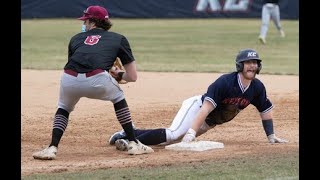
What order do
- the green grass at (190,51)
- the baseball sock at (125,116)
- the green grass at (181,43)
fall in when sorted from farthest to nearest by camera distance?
the green grass at (181,43) → the baseball sock at (125,116) → the green grass at (190,51)

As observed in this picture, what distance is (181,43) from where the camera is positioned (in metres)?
23.2

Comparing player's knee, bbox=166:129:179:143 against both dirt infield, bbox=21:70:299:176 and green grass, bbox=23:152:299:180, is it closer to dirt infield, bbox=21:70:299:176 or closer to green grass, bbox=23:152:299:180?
dirt infield, bbox=21:70:299:176

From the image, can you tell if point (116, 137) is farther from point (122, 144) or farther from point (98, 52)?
point (98, 52)

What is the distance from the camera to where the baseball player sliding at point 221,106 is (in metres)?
8.15

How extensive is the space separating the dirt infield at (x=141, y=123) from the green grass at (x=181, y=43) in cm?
187

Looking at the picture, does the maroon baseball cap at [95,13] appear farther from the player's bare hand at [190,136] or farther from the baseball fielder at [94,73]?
the player's bare hand at [190,136]

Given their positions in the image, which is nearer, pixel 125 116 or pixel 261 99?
pixel 125 116

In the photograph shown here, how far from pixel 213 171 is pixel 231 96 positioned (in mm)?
1493

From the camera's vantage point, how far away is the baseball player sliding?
8.15m

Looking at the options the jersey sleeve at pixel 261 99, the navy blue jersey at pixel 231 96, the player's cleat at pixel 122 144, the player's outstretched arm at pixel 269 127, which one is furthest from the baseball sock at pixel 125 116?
the player's outstretched arm at pixel 269 127

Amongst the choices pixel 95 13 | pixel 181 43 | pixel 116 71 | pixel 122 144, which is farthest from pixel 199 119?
pixel 181 43

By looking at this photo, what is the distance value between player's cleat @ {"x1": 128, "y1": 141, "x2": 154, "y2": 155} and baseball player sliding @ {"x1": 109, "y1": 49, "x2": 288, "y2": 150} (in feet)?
0.58
